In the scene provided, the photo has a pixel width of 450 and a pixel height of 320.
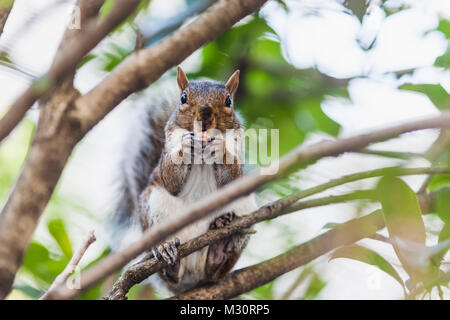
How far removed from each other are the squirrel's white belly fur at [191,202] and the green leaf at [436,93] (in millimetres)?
430

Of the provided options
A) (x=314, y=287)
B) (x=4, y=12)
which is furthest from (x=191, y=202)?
(x=4, y=12)

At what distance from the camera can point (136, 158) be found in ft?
4.63

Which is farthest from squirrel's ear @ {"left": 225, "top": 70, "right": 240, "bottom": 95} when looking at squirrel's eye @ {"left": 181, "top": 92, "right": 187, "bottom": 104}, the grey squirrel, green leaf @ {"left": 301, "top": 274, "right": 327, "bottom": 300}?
green leaf @ {"left": 301, "top": 274, "right": 327, "bottom": 300}

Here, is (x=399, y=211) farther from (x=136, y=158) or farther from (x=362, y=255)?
(x=136, y=158)

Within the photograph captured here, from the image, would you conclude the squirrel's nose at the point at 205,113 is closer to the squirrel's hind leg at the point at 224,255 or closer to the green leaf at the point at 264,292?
the squirrel's hind leg at the point at 224,255

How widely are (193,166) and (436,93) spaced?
1.80ft

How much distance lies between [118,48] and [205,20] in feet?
1.21

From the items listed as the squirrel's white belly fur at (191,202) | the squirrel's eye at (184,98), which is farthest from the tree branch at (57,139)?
the squirrel's white belly fur at (191,202)

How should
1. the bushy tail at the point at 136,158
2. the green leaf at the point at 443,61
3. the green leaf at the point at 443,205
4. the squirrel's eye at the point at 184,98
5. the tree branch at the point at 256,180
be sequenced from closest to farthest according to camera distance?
the tree branch at the point at 256,180 < the green leaf at the point at 443,205 < the green leaf at the point at 443,61 < the squirrel's eye at the point at 184,98 < the bushy tail at the point at 136,158

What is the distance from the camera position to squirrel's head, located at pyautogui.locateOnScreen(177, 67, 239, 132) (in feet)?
3.37

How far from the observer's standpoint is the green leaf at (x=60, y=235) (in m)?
1.05

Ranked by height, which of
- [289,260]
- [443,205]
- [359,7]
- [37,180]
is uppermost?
[359,7]
